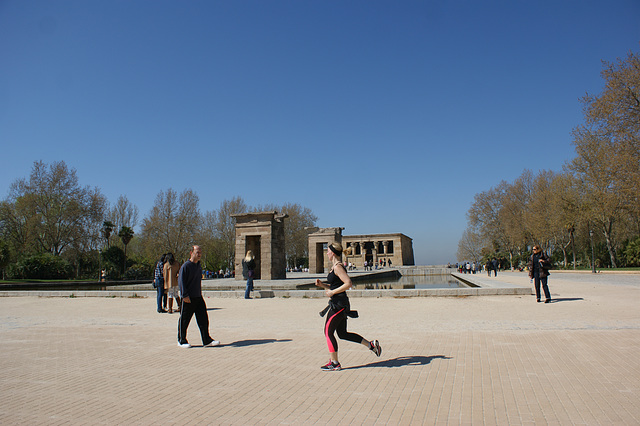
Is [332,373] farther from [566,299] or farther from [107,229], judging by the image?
[107,229]

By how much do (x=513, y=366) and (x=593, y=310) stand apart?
6613mm

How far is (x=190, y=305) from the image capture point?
720 cm

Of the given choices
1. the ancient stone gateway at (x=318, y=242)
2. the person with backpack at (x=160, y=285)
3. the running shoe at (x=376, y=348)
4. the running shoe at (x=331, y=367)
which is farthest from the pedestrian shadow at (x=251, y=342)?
the ancient stone gateway at (x=318, y=242)

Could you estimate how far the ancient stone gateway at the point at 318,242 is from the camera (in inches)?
1599

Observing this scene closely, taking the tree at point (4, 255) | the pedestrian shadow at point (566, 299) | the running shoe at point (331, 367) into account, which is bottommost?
the pedestrian shadow at point (566, 299)

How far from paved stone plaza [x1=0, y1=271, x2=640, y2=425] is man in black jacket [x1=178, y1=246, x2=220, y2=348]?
28 centimetres

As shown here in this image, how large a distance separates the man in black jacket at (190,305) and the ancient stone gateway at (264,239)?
21.0 m

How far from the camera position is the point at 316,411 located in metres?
3.89

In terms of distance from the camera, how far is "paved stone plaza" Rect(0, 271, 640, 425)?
12.5 feet

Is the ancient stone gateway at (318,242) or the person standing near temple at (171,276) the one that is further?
the ancient stone gateway at (318,242)

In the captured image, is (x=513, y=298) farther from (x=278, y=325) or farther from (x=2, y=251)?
(x=2, y=251)

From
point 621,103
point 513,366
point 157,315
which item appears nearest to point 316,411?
point 513,366

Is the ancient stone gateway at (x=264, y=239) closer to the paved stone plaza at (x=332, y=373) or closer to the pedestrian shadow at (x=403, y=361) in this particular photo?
the paved stone plaza at (x=332, y=373)

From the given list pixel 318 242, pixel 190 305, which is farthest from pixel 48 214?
pixel 190 305
